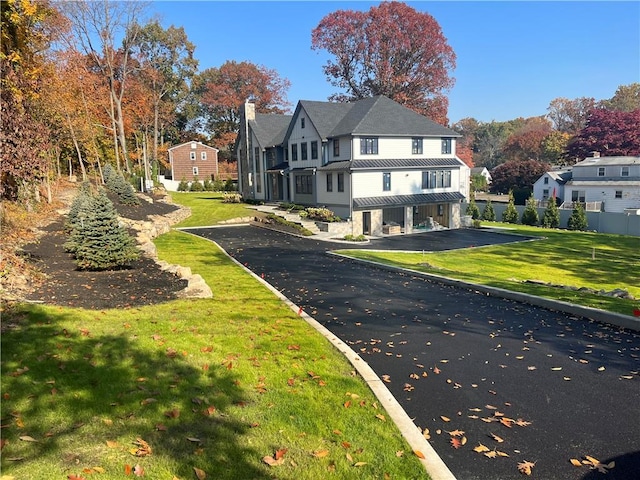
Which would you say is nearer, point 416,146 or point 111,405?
Answer: point 111,405

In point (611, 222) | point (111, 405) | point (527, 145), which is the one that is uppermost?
point (527, 145)

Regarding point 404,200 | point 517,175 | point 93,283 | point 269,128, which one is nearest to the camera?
point 93,283

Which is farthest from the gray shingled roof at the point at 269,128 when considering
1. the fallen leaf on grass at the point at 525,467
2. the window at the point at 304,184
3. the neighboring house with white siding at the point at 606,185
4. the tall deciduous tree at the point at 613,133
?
the tall deciduous tree at the point at 613,133

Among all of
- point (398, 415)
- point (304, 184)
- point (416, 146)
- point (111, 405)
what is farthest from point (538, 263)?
point (111, 405)

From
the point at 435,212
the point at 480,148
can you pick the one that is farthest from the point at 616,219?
the point at 480,148

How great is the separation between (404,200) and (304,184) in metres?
9.40

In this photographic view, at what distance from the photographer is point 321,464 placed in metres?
4.65

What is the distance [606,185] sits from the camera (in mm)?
51000

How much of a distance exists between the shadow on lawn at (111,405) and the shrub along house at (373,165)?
1076 inches

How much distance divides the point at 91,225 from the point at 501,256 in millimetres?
22270

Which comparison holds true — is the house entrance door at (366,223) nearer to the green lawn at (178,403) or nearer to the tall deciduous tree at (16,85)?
the tall deciduous tree at (16,85)

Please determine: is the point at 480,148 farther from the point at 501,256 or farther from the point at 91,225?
the point at 91,225


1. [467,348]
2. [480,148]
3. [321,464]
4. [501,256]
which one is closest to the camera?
[321,464]

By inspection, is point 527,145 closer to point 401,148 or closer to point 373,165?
point 401,148
